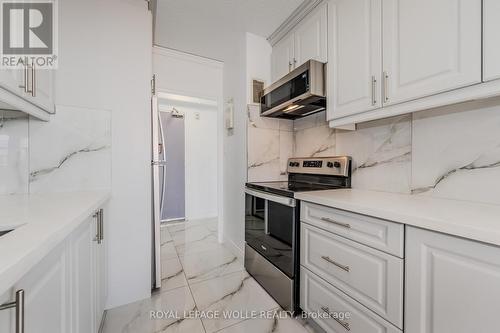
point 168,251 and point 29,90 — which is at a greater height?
point 29,90

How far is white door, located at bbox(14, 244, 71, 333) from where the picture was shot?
0.56 meters

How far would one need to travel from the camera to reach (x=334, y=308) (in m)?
1.24

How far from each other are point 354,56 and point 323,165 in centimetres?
87

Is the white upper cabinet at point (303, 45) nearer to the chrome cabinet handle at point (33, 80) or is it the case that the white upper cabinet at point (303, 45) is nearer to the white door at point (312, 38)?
the white door at point (312, 38)

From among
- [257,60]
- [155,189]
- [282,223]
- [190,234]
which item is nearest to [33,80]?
[155,189]

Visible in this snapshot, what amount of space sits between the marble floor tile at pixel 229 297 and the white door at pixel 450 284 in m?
1.06

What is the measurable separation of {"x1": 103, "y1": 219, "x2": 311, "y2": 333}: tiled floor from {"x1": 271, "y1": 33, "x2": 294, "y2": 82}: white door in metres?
2.06

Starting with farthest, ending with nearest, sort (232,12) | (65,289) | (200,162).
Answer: (200,162), (232,12), (65,289)

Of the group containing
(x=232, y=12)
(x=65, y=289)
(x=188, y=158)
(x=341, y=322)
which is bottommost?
(x=341, y=322)

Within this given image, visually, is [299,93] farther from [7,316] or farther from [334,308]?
[7,316]

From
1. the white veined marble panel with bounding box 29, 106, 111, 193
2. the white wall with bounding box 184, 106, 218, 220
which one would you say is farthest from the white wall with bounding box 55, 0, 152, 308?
the white wall with bounding box 184, 106, 218, 220

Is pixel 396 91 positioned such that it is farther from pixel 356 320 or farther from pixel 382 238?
pixel 356 320

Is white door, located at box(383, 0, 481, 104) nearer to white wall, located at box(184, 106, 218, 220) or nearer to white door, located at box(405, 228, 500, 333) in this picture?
white door, located at box(405, 228, 500, 333)

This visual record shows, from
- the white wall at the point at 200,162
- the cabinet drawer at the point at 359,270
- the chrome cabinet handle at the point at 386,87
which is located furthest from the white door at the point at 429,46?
the white wall at the point at 200,162
